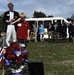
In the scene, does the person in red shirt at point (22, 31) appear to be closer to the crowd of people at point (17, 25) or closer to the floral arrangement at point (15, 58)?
the crowd of people at point (17, 25)

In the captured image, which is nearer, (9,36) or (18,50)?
(18,50)

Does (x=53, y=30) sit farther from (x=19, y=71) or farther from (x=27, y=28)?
(x=19, y=71)

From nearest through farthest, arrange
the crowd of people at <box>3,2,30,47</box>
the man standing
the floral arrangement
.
Answer: the floral arrangement
the crowd of people at <box>3,2,30,47</box>
the man standing

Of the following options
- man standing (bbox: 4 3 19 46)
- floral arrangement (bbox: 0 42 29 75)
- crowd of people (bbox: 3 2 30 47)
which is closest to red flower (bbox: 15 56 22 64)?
floral arrangement (bbox: 0 42 29 75)

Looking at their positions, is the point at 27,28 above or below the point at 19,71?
above

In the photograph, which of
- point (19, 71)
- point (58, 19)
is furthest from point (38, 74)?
point (58, 19)

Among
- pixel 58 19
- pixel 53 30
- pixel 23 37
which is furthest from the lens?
pixel 58 19

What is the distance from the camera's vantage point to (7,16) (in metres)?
11.2

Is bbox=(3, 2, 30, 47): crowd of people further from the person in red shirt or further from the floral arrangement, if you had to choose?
the floral arrangement

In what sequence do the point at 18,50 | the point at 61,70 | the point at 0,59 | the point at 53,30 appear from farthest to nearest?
the point at 53,30 < the point at 61,70 < the point at 0,59 < the point at 18,50

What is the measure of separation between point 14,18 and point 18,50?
439 cm

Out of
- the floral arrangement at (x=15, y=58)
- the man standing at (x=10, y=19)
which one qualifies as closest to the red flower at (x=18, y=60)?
the floral arrangement at (x=15, y=58)

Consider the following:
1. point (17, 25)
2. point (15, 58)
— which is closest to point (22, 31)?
point (17, 25)

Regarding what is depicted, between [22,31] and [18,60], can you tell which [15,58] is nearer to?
[18,60]
